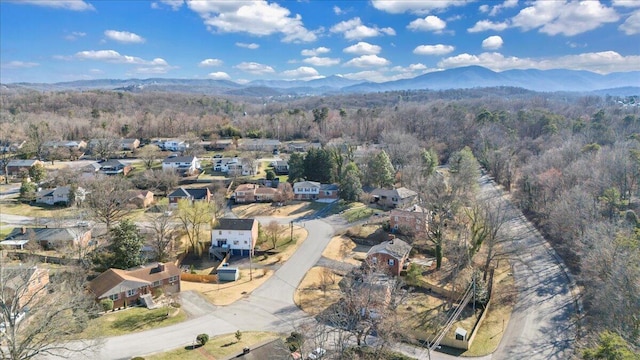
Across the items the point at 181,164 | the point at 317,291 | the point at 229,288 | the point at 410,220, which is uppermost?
the point at 181,164

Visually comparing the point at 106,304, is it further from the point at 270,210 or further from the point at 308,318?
the point at 270,210

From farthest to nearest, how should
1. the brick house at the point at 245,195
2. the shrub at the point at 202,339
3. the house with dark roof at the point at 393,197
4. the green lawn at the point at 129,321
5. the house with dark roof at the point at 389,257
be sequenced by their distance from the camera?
1. the brick house at the point at 245,195
2. the house with dark roof at the point at 393,197
3. the house with dark roof at the point at 389,257
4. the green lawn at the point at 129,321
5. the shrub at the point at 202,339

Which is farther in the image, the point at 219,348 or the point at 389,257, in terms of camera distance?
the point at 389,257

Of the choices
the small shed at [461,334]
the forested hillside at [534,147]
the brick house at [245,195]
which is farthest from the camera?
the brick house at [245,195]

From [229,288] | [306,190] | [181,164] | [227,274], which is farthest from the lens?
[181,164]

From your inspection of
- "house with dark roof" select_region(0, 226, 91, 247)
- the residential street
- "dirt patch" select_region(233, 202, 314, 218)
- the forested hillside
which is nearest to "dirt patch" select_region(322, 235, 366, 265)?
the residential street

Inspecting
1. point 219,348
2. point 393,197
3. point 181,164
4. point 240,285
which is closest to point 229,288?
point 240,285

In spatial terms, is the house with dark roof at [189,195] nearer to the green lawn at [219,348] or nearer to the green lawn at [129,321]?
the green lawn at [129,321]

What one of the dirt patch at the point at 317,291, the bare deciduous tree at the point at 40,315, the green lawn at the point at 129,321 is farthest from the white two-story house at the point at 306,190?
the bare deciduous tree at the point at 40,315
